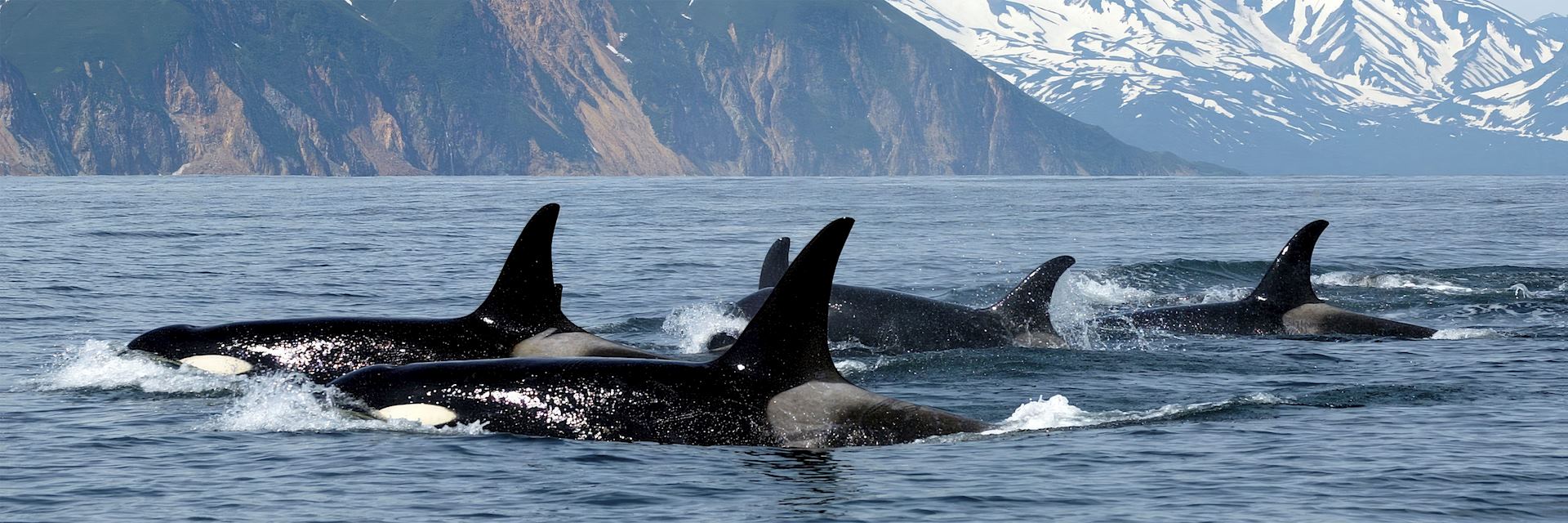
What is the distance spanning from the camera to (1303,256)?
68.1 feet

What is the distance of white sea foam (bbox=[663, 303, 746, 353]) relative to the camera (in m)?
19.5

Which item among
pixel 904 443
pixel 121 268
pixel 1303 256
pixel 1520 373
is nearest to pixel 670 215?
pixel 121 268

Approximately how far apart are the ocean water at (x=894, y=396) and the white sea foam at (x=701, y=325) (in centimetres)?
6

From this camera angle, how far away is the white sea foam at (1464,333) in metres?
20.5

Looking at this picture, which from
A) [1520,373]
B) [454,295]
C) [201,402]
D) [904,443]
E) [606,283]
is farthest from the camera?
[606,283]

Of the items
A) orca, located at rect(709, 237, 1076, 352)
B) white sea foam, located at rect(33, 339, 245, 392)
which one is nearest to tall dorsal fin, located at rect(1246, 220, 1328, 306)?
orca, located at rect(709, 237, 1076, 352)

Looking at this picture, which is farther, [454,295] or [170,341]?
[454,295]

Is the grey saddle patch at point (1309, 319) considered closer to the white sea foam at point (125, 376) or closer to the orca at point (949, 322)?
the orca at point (949, 322)

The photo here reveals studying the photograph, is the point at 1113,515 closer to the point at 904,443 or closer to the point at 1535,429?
the point at 904,443

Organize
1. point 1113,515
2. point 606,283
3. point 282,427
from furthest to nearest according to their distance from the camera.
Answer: point 606,283, point 282,427, point 1113,515

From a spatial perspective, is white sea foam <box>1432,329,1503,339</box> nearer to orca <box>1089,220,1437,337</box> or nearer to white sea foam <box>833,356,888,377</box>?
orca <box>1089,220,1437,337</box>

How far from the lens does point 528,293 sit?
14.3 metres

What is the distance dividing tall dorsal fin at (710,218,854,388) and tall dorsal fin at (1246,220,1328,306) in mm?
10750

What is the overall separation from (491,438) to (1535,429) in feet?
26.0
